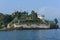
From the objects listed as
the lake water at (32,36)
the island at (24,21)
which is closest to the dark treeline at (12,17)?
the island at (24,21)

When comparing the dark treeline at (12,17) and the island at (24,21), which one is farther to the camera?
the dark treeline at (12,17)

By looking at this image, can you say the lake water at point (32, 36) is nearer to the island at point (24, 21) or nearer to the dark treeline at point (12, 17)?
the island at point (24, 21)

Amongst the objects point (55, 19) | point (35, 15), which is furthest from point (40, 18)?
point (55, 19)

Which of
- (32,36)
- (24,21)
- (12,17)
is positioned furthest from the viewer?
(12,17)

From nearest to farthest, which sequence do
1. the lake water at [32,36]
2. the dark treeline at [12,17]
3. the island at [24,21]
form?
the lake water at [32,36], the island at [24,21], the dark treeline at [12,17]

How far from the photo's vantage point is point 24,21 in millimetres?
107688

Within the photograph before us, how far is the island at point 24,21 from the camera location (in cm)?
10468

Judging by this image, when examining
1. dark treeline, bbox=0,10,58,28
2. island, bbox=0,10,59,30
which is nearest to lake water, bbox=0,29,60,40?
island, bbox=0,10,59,30

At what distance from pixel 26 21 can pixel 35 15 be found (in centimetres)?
602

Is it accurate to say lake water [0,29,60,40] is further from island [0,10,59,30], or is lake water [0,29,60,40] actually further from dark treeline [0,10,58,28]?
dark treeline [0,10,58,28]

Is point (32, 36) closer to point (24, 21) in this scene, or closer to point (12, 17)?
point (24, 21)

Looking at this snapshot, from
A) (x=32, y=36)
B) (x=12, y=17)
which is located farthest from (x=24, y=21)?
(x=32, y=36)

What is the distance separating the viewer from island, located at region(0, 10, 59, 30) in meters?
105

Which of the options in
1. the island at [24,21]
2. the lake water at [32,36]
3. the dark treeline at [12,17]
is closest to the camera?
the lake water at [32,36]
